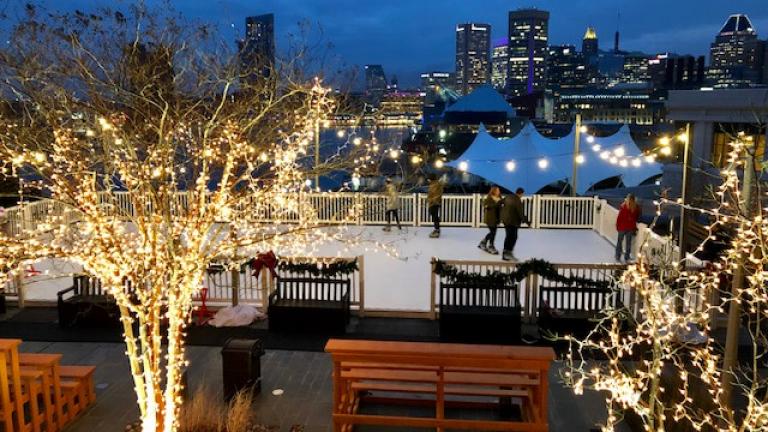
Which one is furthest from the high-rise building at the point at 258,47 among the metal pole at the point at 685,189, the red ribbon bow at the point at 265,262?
the metal pole at the point at 685,189

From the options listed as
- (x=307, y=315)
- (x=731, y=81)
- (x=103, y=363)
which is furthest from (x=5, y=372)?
(x=731, y=81)

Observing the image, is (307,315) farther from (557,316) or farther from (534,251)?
(534,251)

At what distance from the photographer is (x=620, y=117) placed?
16162cm

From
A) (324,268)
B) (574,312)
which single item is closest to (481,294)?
(574,312)

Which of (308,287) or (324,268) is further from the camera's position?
(308,287)

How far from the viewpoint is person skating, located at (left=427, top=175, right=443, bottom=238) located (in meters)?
13.2

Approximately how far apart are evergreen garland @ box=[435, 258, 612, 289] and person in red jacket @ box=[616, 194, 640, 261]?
10.7 ft

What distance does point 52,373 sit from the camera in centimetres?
605

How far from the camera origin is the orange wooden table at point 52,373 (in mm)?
5883

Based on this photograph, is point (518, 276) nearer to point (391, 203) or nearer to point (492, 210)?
point (492, 210)

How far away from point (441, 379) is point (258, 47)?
8.03 meters

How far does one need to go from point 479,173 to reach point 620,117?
15202cm

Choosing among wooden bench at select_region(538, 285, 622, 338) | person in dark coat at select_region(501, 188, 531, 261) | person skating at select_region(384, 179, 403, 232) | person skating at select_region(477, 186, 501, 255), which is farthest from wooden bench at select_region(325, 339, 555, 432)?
person skating at select_region(384, 179, 403, 232)

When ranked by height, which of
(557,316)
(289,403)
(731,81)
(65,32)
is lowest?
(289,403)
